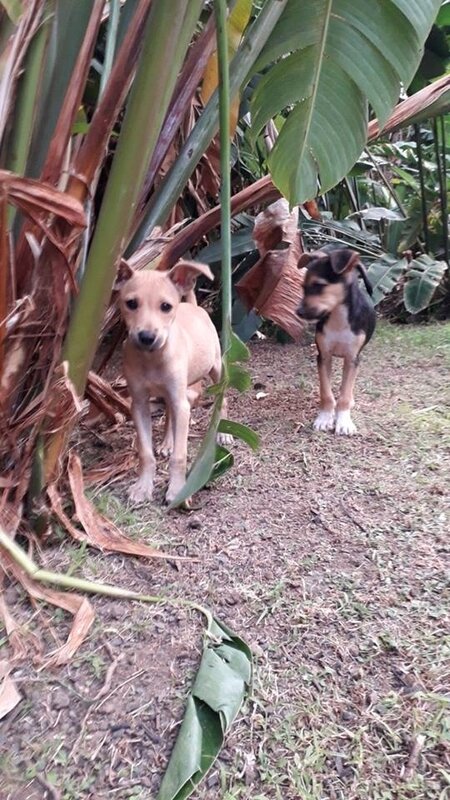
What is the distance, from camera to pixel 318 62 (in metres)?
2.08

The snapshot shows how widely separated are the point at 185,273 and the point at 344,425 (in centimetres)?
96

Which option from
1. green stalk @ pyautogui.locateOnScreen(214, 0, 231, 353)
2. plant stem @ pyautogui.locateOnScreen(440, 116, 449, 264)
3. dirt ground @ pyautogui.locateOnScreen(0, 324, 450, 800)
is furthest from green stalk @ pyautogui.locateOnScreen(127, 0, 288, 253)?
plant stem @ pyautogui.locateOnScreen(440, 116, 449, 264)

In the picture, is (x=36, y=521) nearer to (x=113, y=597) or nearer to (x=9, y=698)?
(x=113, y=597)

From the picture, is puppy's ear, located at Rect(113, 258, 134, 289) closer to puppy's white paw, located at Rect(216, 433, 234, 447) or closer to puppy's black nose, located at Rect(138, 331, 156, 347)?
puppy's black nose, located at Rect(138, 331, 156, 347)

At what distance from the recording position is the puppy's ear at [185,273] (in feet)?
7.22

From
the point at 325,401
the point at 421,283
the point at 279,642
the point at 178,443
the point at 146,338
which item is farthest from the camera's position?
the point at 421,283

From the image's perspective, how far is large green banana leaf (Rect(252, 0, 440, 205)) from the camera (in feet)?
6.38

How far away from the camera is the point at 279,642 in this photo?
1.53 m

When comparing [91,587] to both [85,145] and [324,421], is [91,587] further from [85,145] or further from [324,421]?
[324,421]

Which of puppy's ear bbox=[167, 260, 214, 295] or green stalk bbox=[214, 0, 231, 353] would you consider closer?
green stalk bbox=[214, 0, 231, 353]

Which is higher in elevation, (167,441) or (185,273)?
(185,273)

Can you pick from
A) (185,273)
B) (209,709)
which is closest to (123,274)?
(185,273)

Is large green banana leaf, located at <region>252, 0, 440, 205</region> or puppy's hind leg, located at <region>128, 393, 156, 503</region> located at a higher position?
large green banana leaf, located at <region>252, 0, 440, 205</region>

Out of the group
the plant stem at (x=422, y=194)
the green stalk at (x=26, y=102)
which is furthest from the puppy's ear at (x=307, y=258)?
the plant stem at (x=422, y=194)
